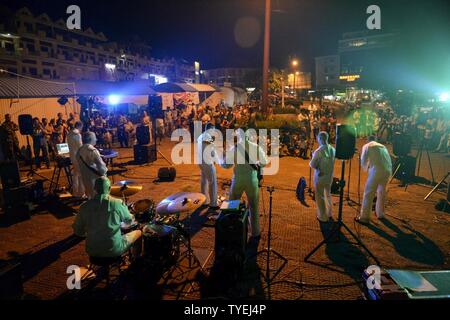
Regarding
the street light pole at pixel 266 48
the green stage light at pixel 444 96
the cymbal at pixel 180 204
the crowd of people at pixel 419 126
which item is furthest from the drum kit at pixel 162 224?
the green stage light at pixel 444 96

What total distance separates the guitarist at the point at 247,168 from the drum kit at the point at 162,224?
3.25ft

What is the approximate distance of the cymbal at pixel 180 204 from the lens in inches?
198

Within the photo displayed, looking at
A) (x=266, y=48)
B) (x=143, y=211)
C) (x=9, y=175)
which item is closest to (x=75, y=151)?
(x=9, y=175)

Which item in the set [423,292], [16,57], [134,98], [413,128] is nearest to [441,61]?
[413,128]

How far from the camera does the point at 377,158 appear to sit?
6.82m

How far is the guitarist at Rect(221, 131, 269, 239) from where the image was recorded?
605cm

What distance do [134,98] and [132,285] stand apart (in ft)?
64.6

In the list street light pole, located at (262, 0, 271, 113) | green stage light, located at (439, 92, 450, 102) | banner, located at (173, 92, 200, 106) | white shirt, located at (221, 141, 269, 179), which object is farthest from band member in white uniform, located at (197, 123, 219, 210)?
green stage light, located at (439, 92, 450, 102)

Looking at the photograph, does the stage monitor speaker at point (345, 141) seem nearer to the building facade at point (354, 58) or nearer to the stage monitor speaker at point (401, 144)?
the stage monitor speaker at point (401, 144)

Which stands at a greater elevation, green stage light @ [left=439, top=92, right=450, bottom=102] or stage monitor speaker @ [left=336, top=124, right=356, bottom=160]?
green stage light @ [left=439, top=92, right=450, bottom=102]

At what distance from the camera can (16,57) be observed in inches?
1266

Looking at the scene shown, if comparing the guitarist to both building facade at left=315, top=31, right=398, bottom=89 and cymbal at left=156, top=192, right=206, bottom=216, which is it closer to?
cymbal at left=156, top=192, right=206, bottom=216

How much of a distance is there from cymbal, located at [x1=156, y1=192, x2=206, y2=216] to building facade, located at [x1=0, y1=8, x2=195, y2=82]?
110 ft

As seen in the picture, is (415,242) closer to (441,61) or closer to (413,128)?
(413,128)
